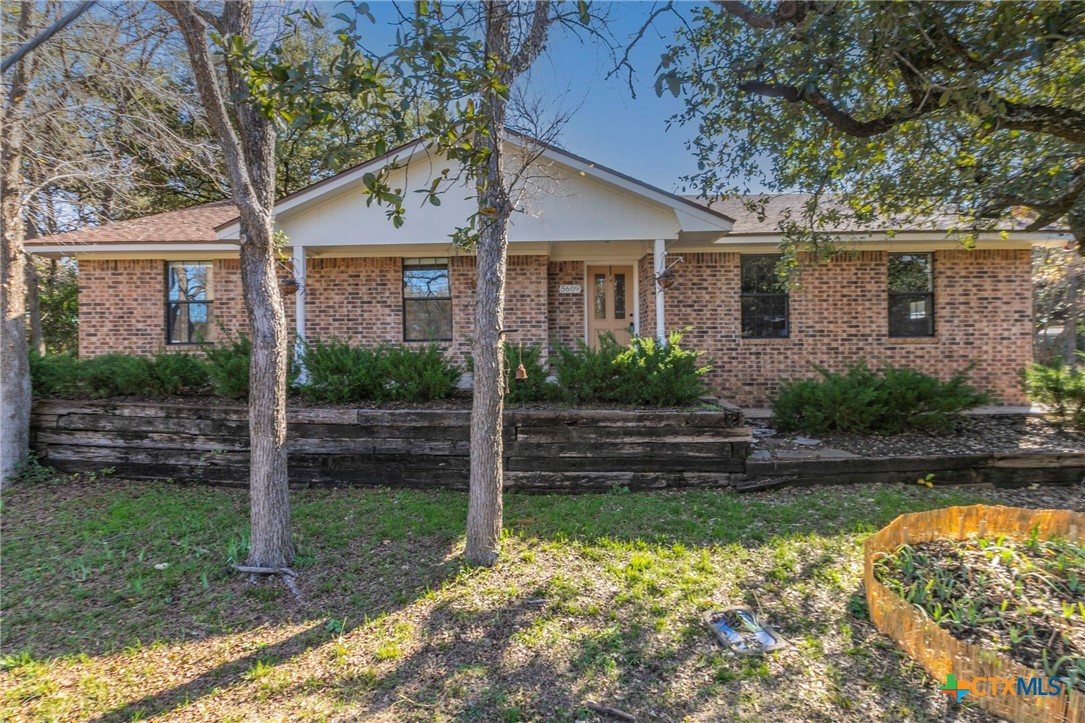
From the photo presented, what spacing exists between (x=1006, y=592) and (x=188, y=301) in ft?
39.5

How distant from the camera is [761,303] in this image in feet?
31.9

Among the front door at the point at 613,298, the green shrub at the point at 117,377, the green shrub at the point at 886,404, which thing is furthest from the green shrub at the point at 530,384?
the green shrub at the point at 117,377

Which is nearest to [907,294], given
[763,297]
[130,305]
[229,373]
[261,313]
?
[763,297]

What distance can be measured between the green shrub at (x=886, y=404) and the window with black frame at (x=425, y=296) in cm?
645

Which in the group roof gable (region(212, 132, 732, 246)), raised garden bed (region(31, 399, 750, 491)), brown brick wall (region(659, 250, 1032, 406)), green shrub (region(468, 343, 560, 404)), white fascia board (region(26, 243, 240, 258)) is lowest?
raised garden bed (region(31, 399, 750, 491))

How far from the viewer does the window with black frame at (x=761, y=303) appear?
9680mm

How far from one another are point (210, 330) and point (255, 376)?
7.50 m

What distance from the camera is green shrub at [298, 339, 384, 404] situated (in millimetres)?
6070

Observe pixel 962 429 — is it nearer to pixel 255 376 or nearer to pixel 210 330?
pixel 255 376

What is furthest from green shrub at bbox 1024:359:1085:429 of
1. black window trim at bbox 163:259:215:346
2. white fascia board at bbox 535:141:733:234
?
black window trim at bbox 163:259:215:346

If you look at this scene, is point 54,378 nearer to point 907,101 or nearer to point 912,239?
point 907,101

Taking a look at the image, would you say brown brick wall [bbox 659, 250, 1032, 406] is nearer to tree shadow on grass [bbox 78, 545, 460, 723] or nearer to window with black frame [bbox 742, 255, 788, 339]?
window with black frame [bbox 742, 255, 788, 339]

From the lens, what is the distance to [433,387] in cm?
617

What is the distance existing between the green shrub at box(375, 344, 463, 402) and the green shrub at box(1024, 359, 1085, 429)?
8.57m
